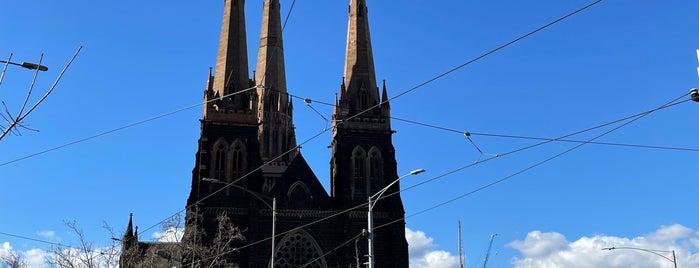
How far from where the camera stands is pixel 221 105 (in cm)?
5134

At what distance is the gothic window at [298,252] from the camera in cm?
4844

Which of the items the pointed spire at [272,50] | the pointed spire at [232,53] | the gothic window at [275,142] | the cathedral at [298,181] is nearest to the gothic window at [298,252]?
the cathedral at [298,181]

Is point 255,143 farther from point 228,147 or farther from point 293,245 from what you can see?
point 293,245

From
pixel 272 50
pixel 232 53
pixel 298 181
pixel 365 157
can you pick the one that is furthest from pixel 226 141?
pixel 272 50

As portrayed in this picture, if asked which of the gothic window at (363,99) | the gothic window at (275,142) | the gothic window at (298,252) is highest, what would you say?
the gothic window at (275,142)

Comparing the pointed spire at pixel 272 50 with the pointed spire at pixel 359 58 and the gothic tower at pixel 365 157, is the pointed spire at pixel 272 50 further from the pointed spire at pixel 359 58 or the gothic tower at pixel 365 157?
the gothic tower at pixel 365 157

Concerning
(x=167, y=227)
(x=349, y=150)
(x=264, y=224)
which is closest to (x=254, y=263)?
(x=264, y=224)

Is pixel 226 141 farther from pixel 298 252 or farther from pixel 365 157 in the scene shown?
pixel 365 157

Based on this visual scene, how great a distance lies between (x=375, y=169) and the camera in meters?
51.2

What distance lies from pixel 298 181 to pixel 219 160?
553cm

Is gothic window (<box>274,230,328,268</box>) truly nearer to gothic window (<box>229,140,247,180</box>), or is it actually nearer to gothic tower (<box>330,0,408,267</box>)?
gothic tower (<box>330,0,408,267</box>)

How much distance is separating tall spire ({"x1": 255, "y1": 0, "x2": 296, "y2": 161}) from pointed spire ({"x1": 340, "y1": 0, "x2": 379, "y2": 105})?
33.0 feet

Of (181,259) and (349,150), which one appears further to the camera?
(349,150)

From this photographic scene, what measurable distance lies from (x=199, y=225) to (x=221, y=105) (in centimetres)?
917
